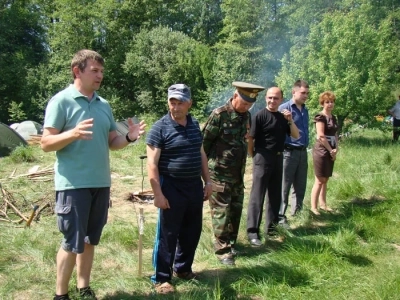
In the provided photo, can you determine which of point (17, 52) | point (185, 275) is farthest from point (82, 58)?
point (17, 52)

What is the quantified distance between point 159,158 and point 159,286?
1.00 metres

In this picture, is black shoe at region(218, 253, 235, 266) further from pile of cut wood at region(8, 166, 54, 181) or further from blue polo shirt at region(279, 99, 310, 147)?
pile of cut wood at region(8, 166, 54, 181)

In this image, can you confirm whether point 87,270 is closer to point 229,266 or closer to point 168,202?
point 168,202

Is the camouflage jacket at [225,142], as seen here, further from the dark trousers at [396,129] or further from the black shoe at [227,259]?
the dark trousers at [396,129]

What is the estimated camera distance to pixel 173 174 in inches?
123

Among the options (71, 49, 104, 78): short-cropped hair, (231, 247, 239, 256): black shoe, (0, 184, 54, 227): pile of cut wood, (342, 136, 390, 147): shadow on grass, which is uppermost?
(71, 49, 104, 78): short-cropped hair

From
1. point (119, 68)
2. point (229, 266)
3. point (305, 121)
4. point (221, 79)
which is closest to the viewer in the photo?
point (229, 266)

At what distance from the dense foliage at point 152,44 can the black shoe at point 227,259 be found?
17.3 metres

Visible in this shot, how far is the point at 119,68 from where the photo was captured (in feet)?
97.1

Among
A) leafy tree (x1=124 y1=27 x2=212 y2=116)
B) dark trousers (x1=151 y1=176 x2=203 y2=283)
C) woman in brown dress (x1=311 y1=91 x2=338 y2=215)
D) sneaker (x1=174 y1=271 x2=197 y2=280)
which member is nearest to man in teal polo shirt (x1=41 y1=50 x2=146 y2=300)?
dark trousers (x1=151 y1=176 x2=203 y2=283)

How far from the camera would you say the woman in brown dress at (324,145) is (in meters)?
5.23

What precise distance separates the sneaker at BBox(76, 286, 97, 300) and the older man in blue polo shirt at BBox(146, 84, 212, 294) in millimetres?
496

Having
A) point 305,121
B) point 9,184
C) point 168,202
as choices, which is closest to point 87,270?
point 168,202

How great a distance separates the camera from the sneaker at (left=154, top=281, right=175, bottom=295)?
3.14m
